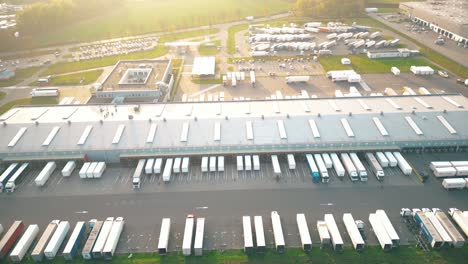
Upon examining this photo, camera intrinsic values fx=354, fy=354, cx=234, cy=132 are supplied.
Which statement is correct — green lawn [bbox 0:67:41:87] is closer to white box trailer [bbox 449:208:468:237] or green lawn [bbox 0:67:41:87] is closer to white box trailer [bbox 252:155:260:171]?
white box trailer [bbox 252:155:260:171]

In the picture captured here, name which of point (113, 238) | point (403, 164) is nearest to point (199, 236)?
point (113, 238)

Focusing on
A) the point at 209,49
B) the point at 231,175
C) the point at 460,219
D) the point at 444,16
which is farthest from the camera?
the point at 444,16

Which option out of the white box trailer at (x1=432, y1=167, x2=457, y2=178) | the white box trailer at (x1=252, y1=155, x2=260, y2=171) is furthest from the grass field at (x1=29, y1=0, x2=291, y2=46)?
the white box trailer at (x1=432, y1=167, x2=457, y2=178)

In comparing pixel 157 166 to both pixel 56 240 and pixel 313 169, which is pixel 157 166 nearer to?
pixel 56 240

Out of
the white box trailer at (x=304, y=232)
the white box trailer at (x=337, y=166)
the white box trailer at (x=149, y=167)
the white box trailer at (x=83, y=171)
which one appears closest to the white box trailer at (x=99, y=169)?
the white box trailer at (x=83, y=171)

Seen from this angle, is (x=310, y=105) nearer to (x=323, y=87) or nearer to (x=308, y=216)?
(x=323, y=87)

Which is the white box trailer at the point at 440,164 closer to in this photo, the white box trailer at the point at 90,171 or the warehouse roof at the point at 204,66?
the white box trailer at the point at 90,171
